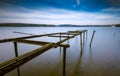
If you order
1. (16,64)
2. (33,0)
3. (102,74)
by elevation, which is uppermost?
(33,0)

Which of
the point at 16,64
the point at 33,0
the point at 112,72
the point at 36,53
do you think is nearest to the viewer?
the point at 16,64

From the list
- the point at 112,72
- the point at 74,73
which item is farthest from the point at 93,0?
the point at 74,73

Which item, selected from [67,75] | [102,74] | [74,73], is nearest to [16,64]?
[67,75]

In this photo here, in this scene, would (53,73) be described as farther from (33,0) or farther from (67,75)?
(33,0)

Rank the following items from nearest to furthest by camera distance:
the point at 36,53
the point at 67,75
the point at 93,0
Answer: the point at 36,53 → the point at 67,75 → the point at 93,0

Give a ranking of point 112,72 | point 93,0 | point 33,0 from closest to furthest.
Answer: point 112,72 < point 33,0 < point 93,0

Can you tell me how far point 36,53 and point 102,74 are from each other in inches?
165

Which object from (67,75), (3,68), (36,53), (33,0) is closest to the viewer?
(3,68)

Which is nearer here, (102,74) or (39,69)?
(102,74)

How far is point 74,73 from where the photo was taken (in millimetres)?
4480

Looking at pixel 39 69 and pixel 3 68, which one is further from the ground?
pixel 3 68

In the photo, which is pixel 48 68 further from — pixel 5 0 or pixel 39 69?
pixel 5 0

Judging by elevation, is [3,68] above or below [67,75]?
above

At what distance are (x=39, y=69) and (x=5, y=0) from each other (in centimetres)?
773
